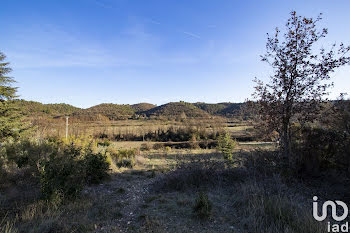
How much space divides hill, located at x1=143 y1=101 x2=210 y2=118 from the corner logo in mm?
46840

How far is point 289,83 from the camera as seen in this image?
523cm

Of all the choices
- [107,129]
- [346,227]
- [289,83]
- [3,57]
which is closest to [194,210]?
[346,227]

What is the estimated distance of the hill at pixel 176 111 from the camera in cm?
5221

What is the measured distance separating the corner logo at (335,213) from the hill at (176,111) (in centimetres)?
4684

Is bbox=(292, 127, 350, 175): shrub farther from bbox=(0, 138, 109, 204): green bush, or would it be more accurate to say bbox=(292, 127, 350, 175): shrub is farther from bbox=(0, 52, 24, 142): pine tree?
bbox=(0, 52, 24, 142): pine tree

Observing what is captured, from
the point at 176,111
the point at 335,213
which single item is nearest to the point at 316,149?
the point at 335,213

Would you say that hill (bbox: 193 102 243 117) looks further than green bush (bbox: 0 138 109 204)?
Yes

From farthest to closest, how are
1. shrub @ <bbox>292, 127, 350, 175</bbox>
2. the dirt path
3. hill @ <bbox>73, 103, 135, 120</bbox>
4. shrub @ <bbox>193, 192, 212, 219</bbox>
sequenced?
hill @ <bbox>73, 103, 135, 120</bbox>, shrub @ <bbox>292, 127, 350, 175</bbox>, shrub @ <bbox>193, 192, 212, 219</bbox>, the dirt path

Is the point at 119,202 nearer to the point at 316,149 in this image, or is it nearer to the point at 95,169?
the point at 95,169

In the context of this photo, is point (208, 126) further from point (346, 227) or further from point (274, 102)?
point (346, 227)

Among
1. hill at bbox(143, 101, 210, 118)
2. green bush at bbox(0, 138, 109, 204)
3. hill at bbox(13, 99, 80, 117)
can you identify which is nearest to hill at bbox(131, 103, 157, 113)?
hill at bbox(143, 101, 210, 118)

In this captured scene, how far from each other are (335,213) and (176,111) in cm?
5196

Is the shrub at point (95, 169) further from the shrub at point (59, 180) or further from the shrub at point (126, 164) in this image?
the shrub at point (126, 164)

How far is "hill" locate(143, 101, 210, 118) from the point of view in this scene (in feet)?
171
